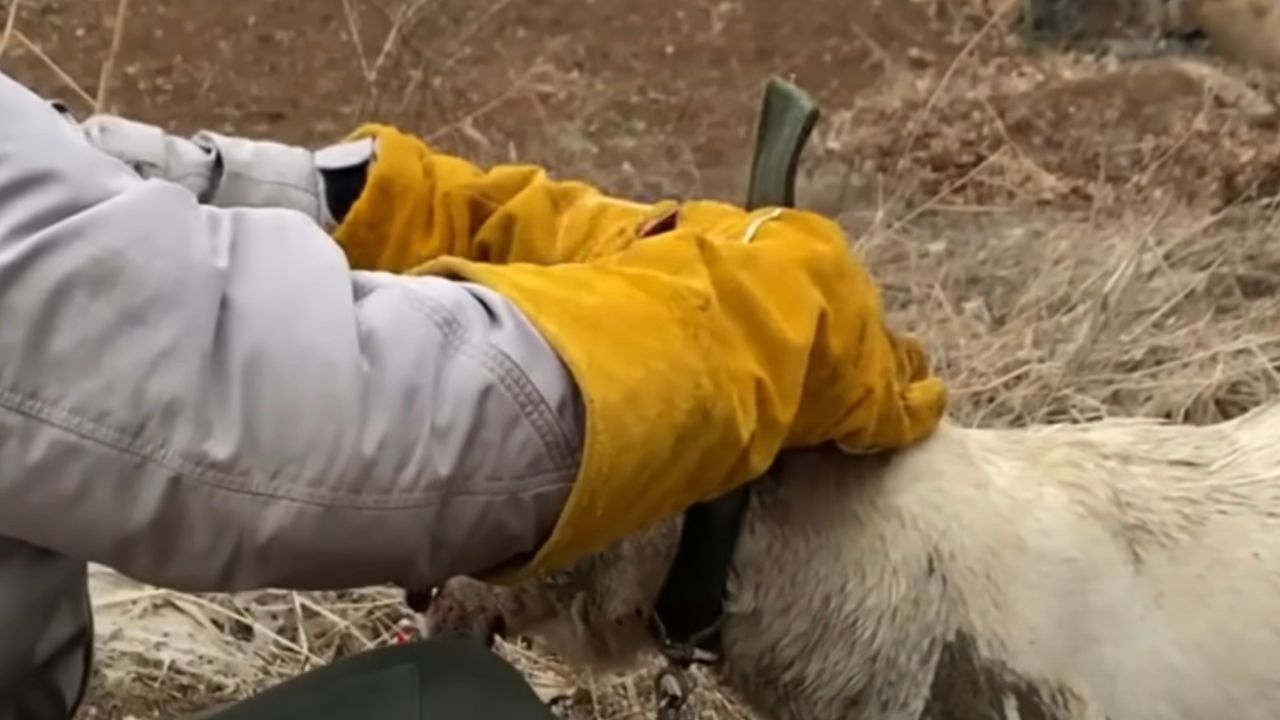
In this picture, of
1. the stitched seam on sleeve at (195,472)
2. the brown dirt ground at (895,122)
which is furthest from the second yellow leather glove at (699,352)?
the brown dirt ground at (895,122)

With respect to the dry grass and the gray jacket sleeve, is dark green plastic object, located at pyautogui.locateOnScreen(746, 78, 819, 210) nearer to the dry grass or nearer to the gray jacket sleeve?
the gray jacket sleeve

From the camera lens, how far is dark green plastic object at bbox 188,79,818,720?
4.44 feet

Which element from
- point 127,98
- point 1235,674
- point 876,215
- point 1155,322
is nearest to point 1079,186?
point 876,215

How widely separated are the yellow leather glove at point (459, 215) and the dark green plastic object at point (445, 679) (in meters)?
0.11

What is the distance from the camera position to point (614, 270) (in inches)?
50.2

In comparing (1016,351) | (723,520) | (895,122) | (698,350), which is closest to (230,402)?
(698,350)

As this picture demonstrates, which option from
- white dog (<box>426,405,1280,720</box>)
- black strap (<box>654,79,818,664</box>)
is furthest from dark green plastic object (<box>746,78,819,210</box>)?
white dog (<box>426,405,1280,720</box>)

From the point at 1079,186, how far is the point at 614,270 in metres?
2.38

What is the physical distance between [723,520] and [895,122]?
239 centimetres

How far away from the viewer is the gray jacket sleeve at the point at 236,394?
1105mm

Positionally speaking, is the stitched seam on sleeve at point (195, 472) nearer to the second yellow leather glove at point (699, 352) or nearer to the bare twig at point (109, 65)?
the second yellow leather glove at point (699, 352)

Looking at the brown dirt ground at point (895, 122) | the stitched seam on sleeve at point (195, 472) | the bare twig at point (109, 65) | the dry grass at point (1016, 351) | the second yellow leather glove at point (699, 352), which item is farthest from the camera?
the brown dirt ground at point (895, 122)

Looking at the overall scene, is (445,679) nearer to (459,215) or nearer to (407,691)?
(407,691)

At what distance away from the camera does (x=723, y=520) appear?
1451 millimetres
